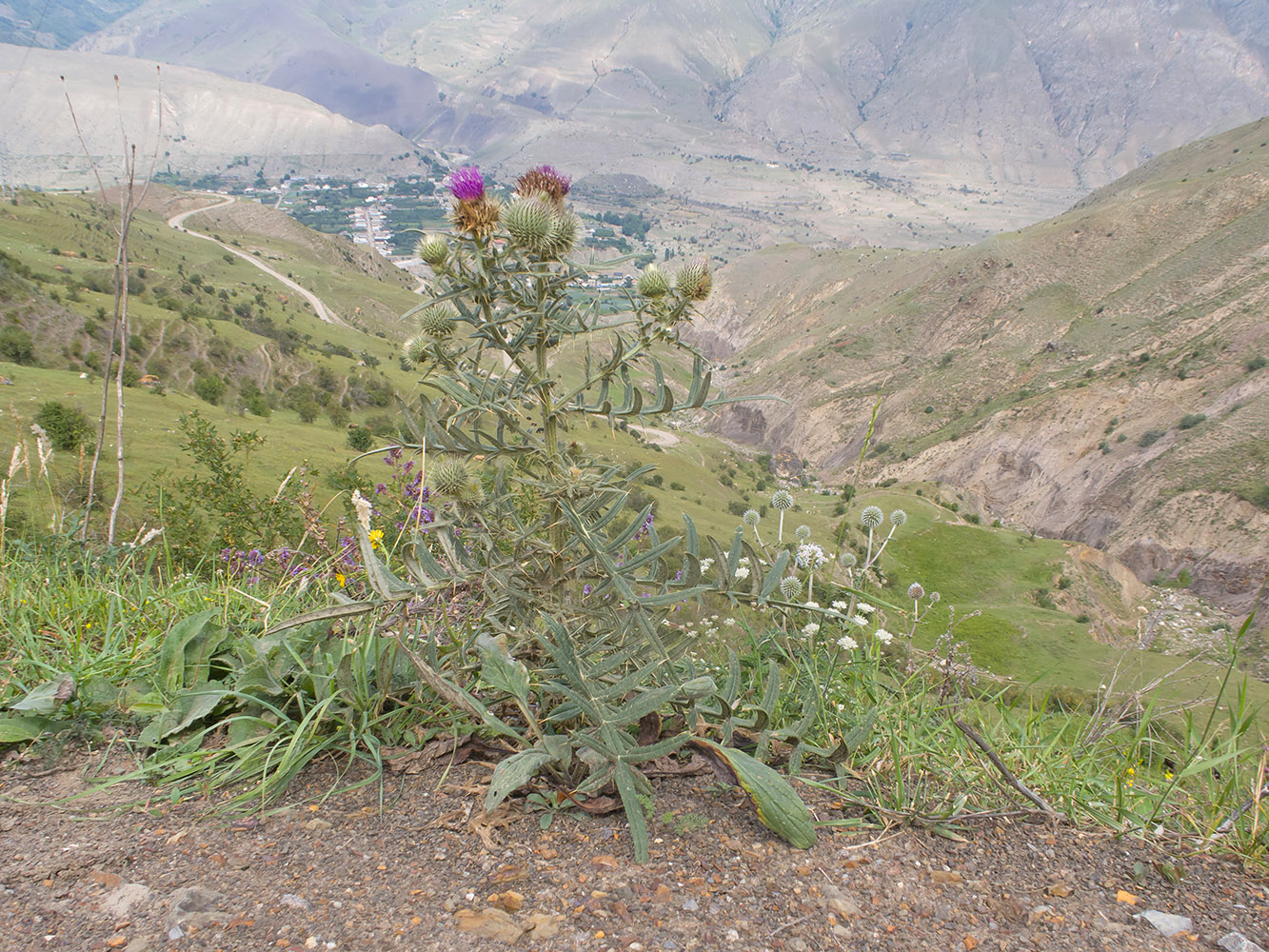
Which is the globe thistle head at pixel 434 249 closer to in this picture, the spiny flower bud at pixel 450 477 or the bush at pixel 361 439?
the spiny flower bud at pixel 450 477

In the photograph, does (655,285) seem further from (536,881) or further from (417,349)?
(536,881)

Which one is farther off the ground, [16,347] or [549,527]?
[549,527]

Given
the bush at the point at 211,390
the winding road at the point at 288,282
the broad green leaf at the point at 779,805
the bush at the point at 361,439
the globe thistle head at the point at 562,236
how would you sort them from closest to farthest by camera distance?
the broad green leaf at the point at 779,805
the globe thistle head at the point at 562,236
the bush at the point at 361,439
the bush at the point at 211,390
the winding road at the point at 288,282

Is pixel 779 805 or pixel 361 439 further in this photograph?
pixel 361 439

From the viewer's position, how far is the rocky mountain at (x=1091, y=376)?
45469mm

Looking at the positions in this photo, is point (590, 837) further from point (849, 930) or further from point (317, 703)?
point (317, 703)

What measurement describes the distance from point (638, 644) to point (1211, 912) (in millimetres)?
2011

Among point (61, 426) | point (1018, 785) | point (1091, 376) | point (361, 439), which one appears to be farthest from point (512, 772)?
point (1091, 376)

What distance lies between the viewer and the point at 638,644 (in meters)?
2.49

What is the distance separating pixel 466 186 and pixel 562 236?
0.52 metres

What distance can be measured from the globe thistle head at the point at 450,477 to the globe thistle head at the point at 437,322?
0.57 meters

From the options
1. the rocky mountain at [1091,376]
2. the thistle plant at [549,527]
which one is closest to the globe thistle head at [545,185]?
the thistle plant at [549,527]

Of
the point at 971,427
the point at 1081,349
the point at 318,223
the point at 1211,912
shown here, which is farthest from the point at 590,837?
the point at 318,223

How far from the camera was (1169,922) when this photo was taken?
2.04 meters
